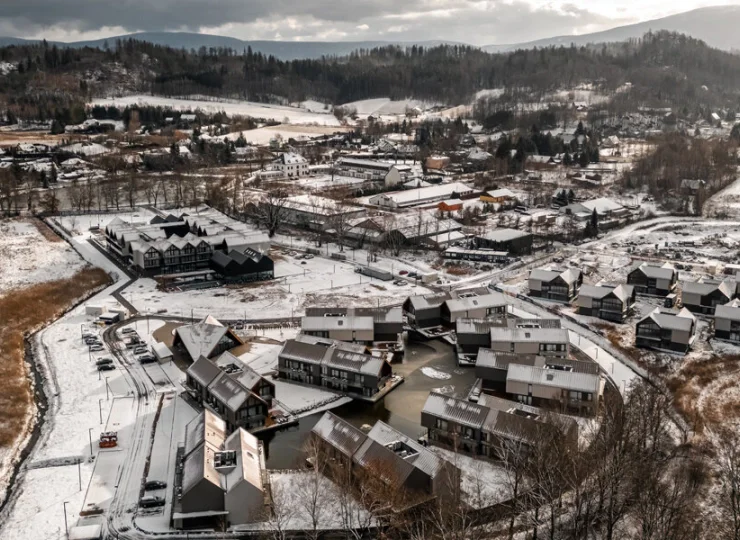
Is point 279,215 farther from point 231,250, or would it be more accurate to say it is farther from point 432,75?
point 432,75

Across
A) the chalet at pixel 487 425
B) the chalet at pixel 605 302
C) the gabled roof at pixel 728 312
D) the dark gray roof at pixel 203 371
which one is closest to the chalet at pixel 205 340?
the dark gray roof at pixel 203 371

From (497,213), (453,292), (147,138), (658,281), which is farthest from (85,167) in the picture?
(658,281)

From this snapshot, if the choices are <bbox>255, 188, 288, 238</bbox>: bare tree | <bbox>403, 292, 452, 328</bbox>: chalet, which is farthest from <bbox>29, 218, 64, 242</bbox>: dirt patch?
<bbox>403, 292, 452, 328</bbox>: chalet

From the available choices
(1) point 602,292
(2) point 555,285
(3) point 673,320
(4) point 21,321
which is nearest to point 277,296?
(4) point 21,321

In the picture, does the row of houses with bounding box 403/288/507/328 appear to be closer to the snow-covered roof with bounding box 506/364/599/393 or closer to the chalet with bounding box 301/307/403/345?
the chalet with bounding box 301/307/403/345

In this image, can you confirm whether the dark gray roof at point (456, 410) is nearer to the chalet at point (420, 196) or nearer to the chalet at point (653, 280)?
the chalet at point (653, 280)

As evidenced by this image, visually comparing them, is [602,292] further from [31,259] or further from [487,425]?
[31,259]
